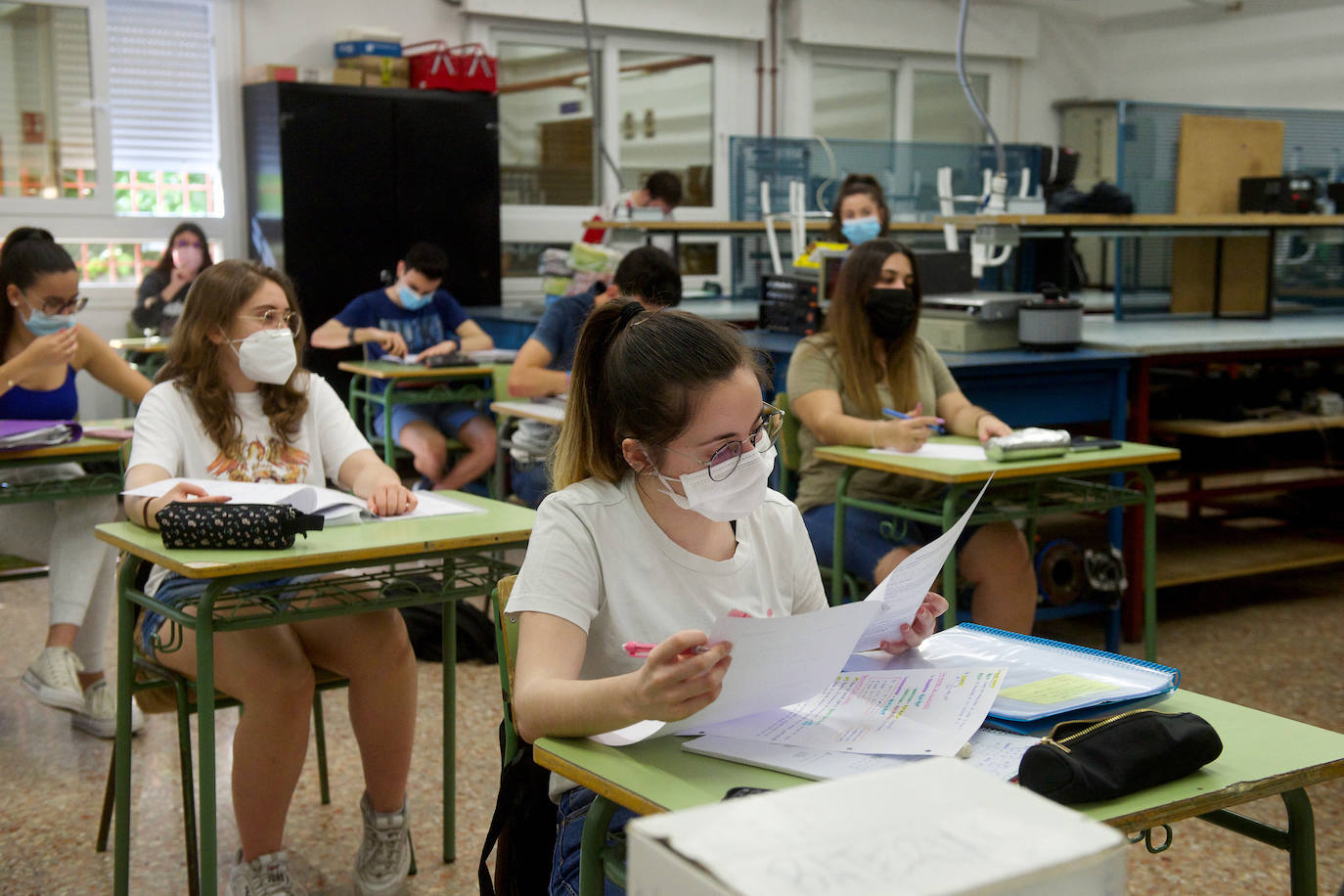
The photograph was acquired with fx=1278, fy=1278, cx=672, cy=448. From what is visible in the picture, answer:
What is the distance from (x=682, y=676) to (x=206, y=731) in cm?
114

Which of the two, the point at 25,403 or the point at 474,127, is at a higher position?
the point at 474,127

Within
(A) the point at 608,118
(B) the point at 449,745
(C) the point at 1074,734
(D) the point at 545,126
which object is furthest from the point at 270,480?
(A) the point at 608,118

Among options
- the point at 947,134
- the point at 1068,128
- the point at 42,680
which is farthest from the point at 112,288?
the point at 1068,128

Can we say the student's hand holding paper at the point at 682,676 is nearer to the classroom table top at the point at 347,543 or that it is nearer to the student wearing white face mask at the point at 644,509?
the student wearing white face mask at the point at 644,509

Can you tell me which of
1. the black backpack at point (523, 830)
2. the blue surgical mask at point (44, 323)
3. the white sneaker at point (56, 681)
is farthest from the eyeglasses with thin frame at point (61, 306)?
the black backpack at point (523, 830)

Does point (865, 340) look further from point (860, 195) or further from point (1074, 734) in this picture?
point (1074, 734)

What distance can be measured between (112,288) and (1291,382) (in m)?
5.17

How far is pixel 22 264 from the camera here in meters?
3.06

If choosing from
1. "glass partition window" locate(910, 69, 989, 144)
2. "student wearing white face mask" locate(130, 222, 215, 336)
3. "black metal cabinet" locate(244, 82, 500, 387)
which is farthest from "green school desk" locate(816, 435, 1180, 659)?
"glass partition window" locate(910, 69, 989, 144)

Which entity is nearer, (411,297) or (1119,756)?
(1119,756)

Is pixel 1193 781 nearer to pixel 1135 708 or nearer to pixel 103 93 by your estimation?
pixel 1135 708

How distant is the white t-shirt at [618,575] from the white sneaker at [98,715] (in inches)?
78.4

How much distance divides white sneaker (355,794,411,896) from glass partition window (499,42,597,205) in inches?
217

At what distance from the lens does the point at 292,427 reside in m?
2.34
